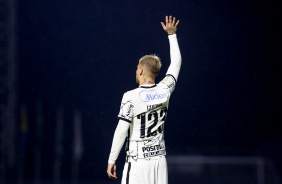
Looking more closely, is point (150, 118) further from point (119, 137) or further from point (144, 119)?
point (119, 137)

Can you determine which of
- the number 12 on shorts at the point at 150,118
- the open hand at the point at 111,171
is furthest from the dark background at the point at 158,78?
the open hand at the point at 111,171

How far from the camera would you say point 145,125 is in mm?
5164

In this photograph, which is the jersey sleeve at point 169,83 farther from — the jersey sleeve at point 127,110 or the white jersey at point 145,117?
the jersey sleeve at point 127,110

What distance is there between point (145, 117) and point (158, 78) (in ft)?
8.34

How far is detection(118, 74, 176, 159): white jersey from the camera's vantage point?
5.12m

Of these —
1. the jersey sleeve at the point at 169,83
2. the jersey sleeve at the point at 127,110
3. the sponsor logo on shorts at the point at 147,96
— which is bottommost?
the jersey sleeve at the point at 127,110

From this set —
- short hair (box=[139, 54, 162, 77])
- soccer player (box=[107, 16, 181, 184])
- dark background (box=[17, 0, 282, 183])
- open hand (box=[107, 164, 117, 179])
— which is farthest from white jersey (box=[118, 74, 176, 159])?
dark background (box=[17, 0, 282, 183])

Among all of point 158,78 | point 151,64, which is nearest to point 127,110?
point 151,64

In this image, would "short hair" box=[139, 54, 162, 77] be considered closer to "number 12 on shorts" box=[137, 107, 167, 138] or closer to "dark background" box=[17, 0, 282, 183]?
"number 12 on shorts" box=[137, 107, 167, 138]

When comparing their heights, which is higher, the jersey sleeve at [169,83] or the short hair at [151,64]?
the short hair at [151,64]

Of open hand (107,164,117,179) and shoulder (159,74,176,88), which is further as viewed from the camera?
shoulder (159,74,176,88)

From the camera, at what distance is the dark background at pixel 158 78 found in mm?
7688

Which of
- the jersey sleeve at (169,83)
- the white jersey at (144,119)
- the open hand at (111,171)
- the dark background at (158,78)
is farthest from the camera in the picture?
the dark background at (158,78)

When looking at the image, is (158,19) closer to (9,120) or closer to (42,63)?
(42,63)
